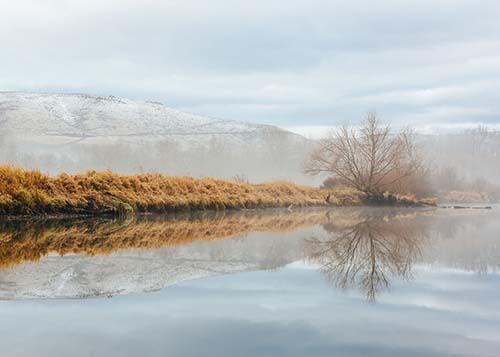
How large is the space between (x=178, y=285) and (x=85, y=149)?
262 ft

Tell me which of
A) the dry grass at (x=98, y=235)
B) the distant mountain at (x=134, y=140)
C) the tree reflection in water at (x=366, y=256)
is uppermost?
the distant mountain at (x=134, y=140)

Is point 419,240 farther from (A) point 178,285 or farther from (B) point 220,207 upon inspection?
(B) point 220,207

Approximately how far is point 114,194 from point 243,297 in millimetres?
13036

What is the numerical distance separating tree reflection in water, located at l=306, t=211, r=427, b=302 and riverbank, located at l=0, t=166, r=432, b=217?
682 centimetres

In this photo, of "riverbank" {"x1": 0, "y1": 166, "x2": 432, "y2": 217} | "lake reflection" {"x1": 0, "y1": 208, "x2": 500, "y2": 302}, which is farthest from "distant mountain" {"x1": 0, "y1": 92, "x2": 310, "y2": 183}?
"lake reflection" {"x1": 0, "y1": 208, "x2": 500, "y2": 302}

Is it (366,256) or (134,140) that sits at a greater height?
(134,140)

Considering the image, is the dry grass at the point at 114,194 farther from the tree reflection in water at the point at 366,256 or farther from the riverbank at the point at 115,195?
the tree reflection in water at the point at 366,256

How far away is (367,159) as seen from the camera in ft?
115

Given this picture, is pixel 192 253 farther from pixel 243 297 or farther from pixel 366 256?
pixel 243 297

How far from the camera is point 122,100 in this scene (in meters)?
115

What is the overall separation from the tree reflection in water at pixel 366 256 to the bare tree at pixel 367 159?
20.3 meters

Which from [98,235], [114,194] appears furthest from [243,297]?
[114,194]

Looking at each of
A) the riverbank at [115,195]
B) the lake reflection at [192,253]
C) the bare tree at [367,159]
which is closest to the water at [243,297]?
the lake reflection at [192,253]

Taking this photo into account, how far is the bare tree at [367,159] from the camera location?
3459cm
